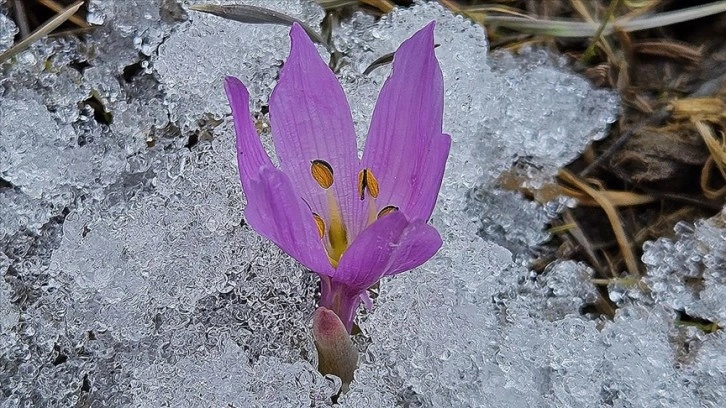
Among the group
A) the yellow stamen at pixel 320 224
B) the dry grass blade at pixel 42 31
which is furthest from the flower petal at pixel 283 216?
the dry grass blade at pixel 42 31

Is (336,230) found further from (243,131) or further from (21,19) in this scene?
(21,19)

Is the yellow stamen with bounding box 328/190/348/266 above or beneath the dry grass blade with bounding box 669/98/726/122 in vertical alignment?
above

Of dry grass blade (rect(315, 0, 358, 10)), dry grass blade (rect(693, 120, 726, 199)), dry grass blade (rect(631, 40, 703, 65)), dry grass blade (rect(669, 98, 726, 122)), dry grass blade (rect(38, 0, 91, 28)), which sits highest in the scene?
dry grass blade (rect(38, 0, 91, 28))

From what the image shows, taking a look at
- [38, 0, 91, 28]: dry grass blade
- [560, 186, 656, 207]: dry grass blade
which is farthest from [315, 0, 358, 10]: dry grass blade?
[560, 186, 656, 207]: dry grass blade

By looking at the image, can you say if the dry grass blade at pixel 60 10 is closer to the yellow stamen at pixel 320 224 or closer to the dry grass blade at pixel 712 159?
the yellow stamen at pixel 320 224

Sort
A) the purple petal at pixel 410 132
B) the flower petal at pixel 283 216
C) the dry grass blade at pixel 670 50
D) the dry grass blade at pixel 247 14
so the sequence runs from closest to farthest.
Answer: the flower petal at pixel 283 216
the purple petal at pixel 410 132
the dry grass blade at pixel 247 14
the dry grass blade at pixel 670 50

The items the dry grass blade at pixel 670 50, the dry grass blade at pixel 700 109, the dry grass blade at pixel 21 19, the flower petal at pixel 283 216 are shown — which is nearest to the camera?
the flower petal at pixel 283 216

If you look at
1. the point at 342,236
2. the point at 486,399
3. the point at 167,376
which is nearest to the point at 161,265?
the point at 167,376

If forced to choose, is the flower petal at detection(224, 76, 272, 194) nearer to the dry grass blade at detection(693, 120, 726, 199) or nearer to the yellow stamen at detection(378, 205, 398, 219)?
the yellow stamen at detection(378, 205, 398, 219)
